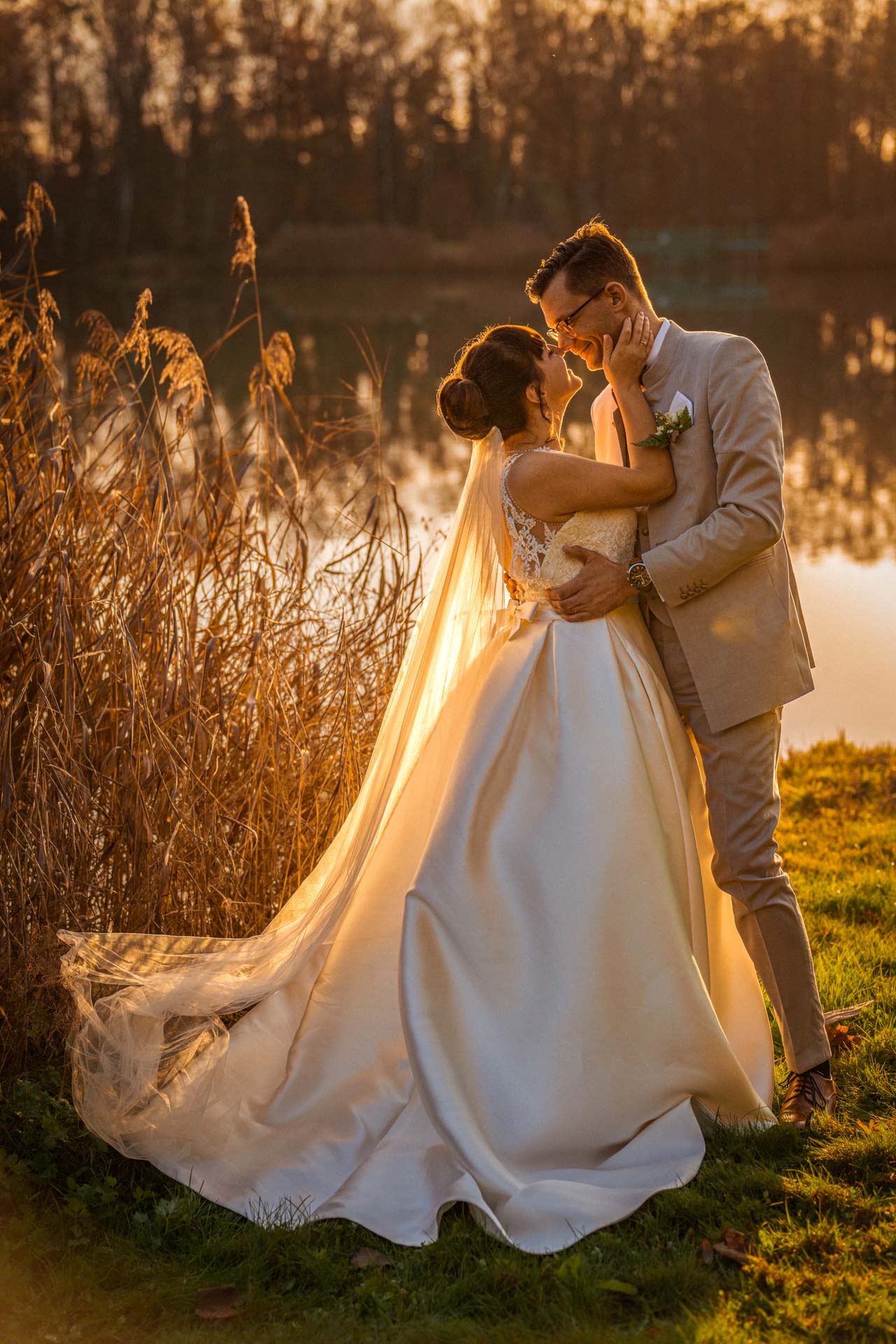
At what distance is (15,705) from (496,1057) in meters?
1.65

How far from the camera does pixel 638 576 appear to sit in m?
3.24

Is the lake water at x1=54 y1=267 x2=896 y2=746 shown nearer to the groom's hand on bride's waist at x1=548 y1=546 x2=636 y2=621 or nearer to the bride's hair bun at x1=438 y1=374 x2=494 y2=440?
the bride's hair bun at x1=438 y1=374 x2=494 y2=440

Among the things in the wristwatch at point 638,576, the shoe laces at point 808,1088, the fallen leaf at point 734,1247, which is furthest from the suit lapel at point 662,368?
the fallen leaf at point 734,1247

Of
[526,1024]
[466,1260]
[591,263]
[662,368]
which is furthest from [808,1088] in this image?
[591,263]

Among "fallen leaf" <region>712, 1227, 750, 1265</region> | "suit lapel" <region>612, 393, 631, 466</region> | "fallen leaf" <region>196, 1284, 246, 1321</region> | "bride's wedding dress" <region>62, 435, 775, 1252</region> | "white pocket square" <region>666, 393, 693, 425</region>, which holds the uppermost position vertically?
"white pocket square" <region>666, 393, 693, 425</region>

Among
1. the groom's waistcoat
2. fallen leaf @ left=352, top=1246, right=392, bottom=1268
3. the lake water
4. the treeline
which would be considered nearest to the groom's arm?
the groom's waistcoat

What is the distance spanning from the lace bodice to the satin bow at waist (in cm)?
2

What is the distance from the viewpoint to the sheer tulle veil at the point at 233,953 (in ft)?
10.2

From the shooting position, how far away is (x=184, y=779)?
382 cm

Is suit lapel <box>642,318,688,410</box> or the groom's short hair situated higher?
the groom's short hair

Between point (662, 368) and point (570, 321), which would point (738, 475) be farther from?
point (570, 321)

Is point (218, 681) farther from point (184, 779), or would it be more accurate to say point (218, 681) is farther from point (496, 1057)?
point (496, 1057)

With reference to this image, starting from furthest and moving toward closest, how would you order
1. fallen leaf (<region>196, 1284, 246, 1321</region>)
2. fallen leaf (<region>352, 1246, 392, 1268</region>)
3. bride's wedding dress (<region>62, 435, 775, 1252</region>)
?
bride's wedding dress (<region>62, 435, 775, 1252</region>), fallen leaf (<region>352, 1246, 392, 1268</region>), fallen leaf (<region>196, 1284, 246, 1321</region>)

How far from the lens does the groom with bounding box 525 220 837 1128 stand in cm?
308
